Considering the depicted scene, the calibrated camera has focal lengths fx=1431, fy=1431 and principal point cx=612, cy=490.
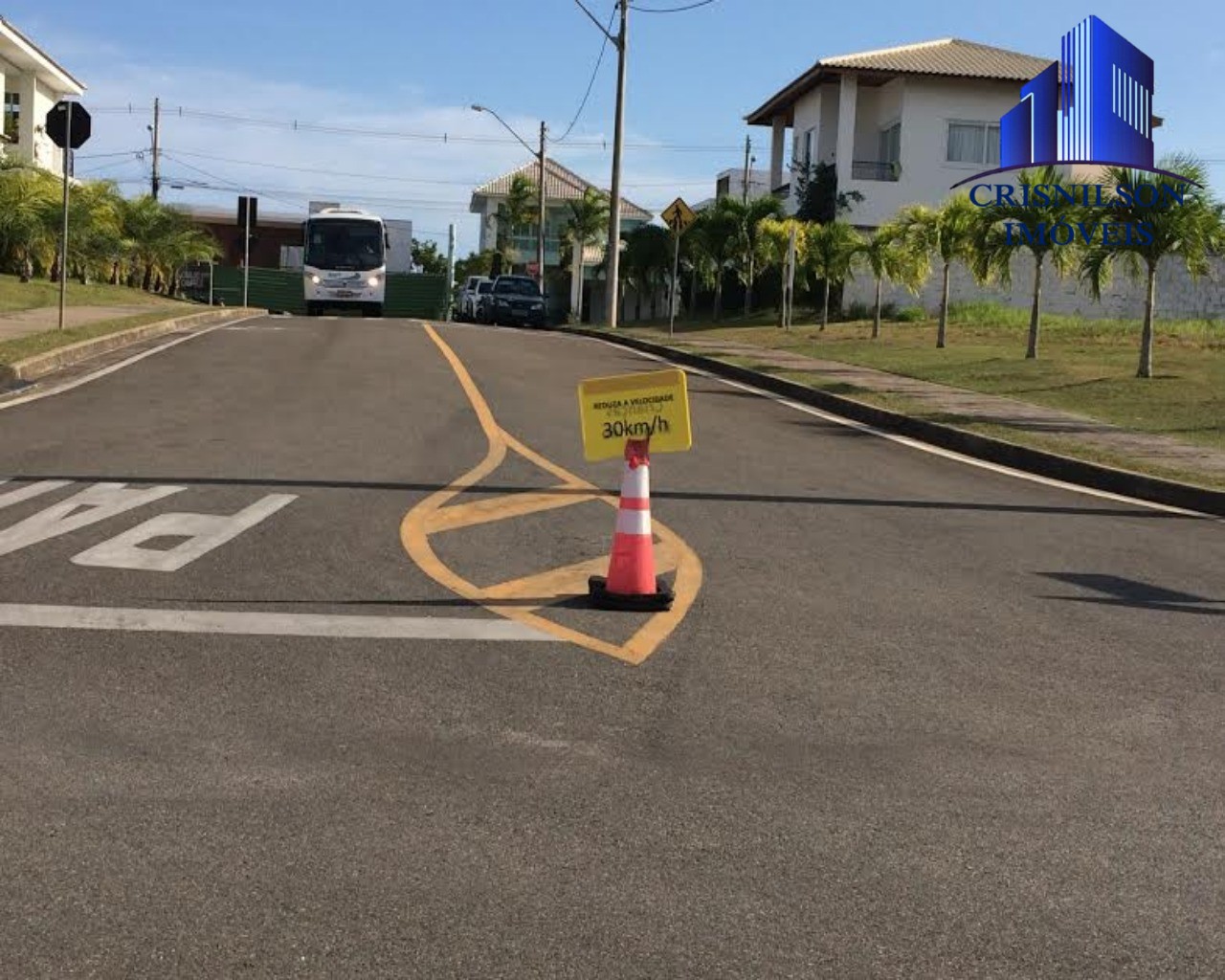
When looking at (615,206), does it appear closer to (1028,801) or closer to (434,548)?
(434,548)

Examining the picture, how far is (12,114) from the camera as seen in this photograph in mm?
56219

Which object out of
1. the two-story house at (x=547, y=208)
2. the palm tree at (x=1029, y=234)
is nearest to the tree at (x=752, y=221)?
the palm tree at (x=1029, y=234)

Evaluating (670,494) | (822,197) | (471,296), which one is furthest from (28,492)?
(471,296)

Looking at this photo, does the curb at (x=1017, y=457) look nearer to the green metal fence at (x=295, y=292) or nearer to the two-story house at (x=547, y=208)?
the green metal fence at (x=295, y=292)

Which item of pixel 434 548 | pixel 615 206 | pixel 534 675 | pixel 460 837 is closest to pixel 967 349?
pixel 615 206

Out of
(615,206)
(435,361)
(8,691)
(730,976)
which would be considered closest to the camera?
(730,976)

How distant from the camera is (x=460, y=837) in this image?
12.6ft

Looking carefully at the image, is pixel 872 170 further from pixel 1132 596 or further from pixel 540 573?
pixel 540 573

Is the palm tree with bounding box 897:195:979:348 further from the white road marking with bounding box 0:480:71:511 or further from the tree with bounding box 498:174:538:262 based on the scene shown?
the tree with bounding box 498:174:538:262

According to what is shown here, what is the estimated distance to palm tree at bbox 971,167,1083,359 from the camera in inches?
923

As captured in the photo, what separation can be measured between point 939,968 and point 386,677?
8.82ft

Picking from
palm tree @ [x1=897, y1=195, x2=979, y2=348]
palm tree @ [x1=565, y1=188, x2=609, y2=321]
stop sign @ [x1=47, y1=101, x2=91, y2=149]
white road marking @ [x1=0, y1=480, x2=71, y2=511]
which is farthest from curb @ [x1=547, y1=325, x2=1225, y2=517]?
palm tree @ [x1=565, y1=188, x2=609, y2=321]

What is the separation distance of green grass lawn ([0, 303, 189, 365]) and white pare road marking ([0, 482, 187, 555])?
25.2 ft

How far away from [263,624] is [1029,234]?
66.2 feet
